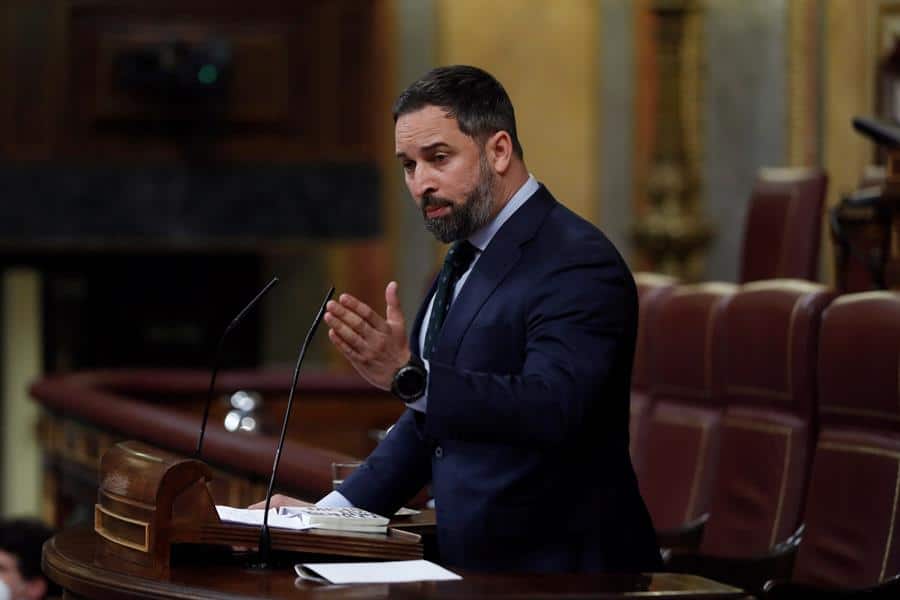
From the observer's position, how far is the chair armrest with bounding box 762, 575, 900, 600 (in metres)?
2.48

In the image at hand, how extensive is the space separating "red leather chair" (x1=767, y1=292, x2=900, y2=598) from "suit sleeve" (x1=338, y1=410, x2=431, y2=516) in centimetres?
84

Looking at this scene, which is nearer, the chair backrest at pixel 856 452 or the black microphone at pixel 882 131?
the chair backrest at pixel 856 452

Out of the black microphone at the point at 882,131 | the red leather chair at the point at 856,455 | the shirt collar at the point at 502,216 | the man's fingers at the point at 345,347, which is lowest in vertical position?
the red leather chair at the point at 856,455

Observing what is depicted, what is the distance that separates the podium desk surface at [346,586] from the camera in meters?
1.50

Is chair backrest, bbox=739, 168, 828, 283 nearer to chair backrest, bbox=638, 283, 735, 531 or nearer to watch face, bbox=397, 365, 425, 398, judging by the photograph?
chair backrest, bbox=638, 283, 735, 531

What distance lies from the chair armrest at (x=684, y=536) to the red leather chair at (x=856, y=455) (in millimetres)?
313

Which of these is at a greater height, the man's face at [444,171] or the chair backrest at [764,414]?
the man's face at [444,171]

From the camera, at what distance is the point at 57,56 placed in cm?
614

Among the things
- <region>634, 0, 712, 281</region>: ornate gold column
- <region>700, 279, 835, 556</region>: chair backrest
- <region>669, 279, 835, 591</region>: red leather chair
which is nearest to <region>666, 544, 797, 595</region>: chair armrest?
<region>669, 279, 835, 591</region>: red leather chair

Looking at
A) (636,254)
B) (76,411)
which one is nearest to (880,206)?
(76,411)

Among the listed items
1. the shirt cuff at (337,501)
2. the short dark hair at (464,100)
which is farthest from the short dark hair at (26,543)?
the short dark hair at (464,100)

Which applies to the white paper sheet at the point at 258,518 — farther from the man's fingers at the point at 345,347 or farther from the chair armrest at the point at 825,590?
the chair armrest at the point at 825,590

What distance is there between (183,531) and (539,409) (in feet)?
1.23

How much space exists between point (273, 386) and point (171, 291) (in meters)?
1.74
